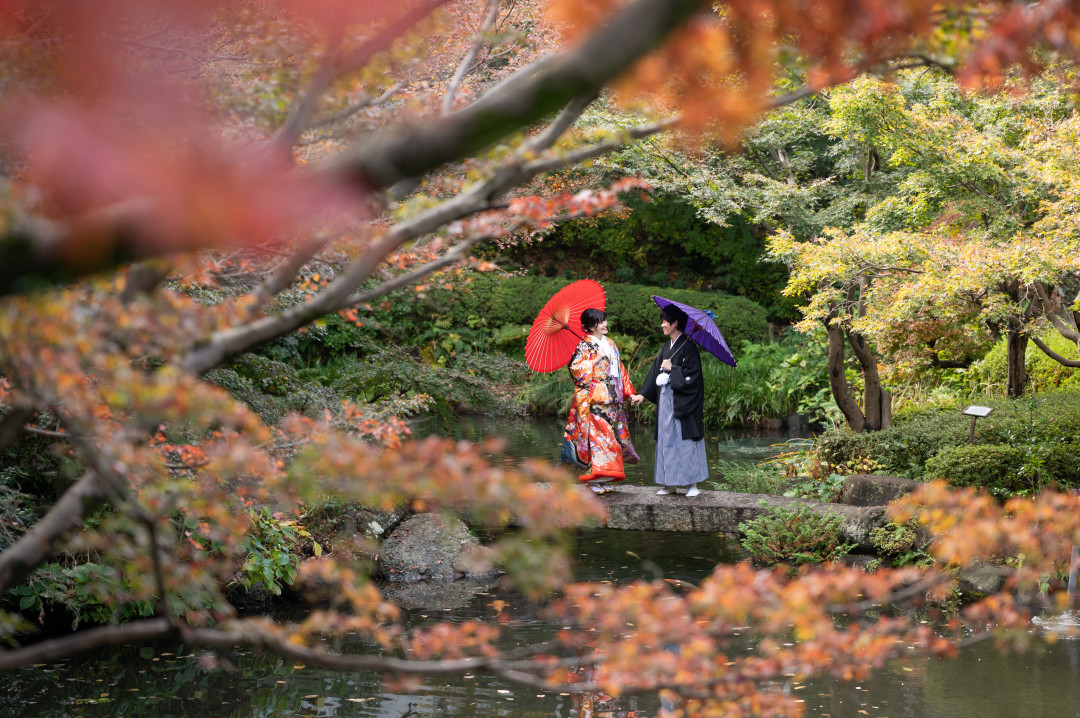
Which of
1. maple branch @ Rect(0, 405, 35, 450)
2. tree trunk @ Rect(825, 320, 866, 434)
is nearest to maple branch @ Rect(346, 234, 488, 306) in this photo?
maple branch @ Rect(0, 405, 35, 450)

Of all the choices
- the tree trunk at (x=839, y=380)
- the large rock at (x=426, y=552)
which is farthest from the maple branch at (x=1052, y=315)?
the large rock at (x=426, y=552)

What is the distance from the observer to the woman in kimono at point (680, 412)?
7.57m

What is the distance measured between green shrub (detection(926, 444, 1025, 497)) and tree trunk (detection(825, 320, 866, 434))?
2.50 m

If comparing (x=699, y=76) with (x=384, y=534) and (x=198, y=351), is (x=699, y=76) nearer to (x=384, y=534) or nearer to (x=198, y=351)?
(x=198, y=351)

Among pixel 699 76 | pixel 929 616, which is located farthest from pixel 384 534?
pixel 699 76

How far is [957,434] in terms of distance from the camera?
7566mm

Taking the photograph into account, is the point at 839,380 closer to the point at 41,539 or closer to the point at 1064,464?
the point at 1064,464

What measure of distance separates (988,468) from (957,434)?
3.98ft

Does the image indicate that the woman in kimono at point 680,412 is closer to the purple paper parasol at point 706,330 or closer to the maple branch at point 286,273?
the purple paper parasol at point 706,330

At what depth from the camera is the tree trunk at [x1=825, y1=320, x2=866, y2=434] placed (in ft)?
29.8

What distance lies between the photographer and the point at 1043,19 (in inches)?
68.6

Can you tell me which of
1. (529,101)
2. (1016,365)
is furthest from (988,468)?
(529,101)

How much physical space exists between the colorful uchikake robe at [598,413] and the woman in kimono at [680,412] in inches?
9.2

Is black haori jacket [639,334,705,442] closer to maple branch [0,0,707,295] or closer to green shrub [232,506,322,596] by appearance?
green shrub [232,506,322,596]
